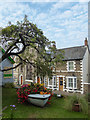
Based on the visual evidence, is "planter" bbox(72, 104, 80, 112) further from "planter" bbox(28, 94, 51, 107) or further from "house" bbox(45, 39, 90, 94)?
"house" bbox(45, 39, 90, 94)

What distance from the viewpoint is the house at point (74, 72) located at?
1772cm

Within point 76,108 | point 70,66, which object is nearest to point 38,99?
point 76,108

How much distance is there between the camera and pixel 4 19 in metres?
10.0

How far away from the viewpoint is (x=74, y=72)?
18438 millimetres

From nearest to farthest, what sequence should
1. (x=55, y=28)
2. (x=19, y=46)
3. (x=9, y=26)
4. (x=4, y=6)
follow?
(x=4, y=6) → (x=9, y=26) → (x=55, y=28) → (x=19, y=46)

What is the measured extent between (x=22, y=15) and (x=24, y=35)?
70.9 inches

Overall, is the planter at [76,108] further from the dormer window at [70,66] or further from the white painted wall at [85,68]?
the dormer window at [70,66]

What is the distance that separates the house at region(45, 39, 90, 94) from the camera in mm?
17719

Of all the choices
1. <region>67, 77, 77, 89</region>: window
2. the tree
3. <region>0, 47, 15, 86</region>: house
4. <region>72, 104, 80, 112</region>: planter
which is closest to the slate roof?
<region>67, 77, 77, 89</region>: window

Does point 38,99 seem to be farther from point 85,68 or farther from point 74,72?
point 85,68

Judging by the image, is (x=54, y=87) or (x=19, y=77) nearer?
(x=54, y=87)

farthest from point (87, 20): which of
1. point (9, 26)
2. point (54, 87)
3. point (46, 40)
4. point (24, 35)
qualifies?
point (54, 87)

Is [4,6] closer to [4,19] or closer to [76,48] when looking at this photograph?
[4,19]

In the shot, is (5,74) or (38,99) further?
(5,74)
